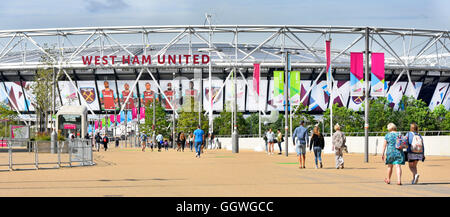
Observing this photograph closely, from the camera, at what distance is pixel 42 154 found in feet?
86.8

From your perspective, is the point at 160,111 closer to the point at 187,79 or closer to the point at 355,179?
the point at 187,79

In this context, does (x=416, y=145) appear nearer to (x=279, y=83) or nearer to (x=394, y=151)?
(x=394, y=151)

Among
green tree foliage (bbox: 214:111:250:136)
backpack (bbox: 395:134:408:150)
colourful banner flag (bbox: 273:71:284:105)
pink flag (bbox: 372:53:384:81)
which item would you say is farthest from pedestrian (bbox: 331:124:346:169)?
green tree foliage (bbox: 214:111:250:136)

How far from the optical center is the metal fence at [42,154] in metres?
25.0

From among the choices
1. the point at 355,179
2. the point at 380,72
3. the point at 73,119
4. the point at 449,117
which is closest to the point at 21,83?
the point at 73,119

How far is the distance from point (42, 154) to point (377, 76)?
661 inches

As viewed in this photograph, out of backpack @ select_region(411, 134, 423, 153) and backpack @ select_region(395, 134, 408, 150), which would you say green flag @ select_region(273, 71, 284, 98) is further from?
backpack @ select_region(395, 134, 408, 150)

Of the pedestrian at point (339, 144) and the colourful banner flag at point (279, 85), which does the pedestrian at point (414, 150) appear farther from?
the colourful banner flag at point (279, 85)

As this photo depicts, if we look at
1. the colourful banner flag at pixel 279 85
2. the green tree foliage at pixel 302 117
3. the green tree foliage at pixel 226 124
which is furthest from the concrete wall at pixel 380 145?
the green tree foliage at pixel 302 117

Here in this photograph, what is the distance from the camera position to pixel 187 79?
346 ft

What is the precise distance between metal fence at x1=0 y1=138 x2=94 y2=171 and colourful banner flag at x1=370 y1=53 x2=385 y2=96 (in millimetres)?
14218

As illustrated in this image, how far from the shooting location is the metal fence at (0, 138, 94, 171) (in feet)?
82.0

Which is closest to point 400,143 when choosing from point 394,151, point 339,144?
point 394,151

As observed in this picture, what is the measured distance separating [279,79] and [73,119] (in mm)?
17382
